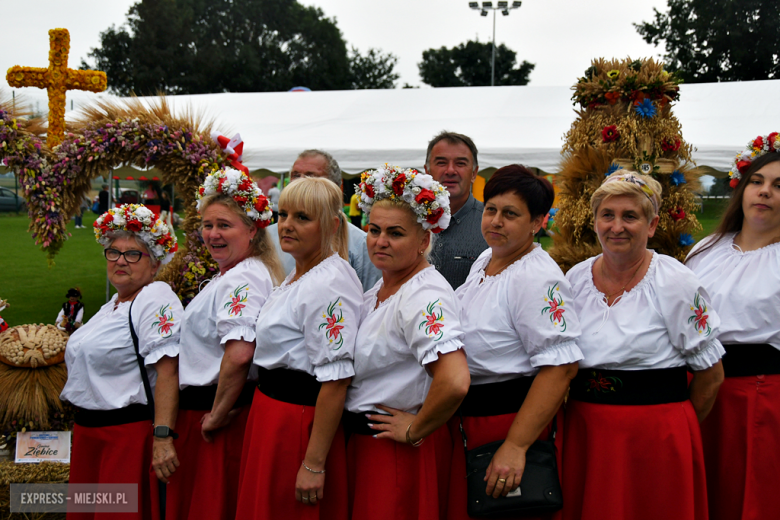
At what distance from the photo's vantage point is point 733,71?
2922cm

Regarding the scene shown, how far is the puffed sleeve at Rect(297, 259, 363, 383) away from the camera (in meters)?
2.08

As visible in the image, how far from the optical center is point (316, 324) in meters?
2.12

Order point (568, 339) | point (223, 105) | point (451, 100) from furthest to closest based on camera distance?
1. point (223, 105)
2. point (451, 100)
3. point (568, 339)

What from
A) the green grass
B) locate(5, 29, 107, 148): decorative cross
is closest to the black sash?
locate(5, 29, 107, 148): decorative cross

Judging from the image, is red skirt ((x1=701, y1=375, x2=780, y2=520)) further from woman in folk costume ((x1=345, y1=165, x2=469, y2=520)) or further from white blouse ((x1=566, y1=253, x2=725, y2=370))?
woman in folk costume ((x1=345, y1=165, x2=469, y2=520))

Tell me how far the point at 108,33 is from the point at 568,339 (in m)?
42.7

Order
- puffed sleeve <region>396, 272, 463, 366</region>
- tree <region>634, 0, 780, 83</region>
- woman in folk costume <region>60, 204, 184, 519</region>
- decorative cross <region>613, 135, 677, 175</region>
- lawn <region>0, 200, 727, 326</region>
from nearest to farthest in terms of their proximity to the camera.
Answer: puffed sleeve <region>396, 272, 463, 366</region> < woman in folk costume <region>60, 204, 184, 519</region> < decorative cross <region>613, 135, 677, 175</region> < lawn <region>0, 200, 727, 326</region> < tree <region>634, 0, 780, 83</region>

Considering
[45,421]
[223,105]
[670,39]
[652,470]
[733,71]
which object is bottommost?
[45,421]

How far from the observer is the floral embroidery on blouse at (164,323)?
268 centimetres

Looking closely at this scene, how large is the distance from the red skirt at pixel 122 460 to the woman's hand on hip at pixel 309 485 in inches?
38.0

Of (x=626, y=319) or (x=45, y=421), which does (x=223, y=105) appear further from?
(x=626, y=319)

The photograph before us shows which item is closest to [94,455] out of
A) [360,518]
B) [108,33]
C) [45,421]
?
[45,421]

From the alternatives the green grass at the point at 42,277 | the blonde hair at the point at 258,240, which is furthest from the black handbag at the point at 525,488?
the green grass at the point at 42,277

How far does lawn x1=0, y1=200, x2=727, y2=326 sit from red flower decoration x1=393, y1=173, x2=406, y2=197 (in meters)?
5.29
